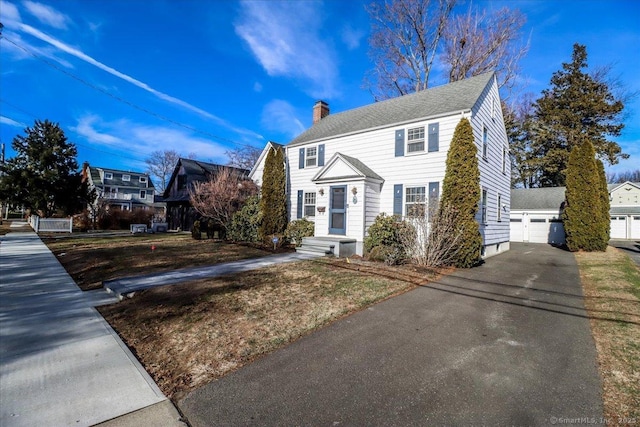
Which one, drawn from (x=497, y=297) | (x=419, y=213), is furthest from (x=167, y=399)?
(x=419, y=213)

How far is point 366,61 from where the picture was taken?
2352 cm

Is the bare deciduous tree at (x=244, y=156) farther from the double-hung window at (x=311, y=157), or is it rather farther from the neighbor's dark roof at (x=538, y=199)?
the neighbor's dark roof at (x=538, y=199)

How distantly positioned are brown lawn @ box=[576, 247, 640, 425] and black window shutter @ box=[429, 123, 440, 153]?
5987 mm

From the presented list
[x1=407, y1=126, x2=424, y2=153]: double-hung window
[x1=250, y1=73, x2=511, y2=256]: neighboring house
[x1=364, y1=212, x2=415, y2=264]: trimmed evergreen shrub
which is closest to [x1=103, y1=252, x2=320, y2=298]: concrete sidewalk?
[x1=364, y1=212, x2=415, y2=264]: trimmed evergreen shrub

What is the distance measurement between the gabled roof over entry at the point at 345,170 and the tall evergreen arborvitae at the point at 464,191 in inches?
120

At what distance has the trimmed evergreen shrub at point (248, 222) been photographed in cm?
1466

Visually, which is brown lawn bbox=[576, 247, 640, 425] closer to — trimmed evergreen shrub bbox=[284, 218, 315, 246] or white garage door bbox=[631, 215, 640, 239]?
trimmed evergreen shrub bbox=[284, 218, 315, 246]

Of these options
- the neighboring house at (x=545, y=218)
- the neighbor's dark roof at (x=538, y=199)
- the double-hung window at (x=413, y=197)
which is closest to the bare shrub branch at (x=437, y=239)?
the double-hung window at (x=413, y=197)

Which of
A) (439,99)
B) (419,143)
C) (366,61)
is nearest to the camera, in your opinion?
(419,143)

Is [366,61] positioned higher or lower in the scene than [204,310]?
higher

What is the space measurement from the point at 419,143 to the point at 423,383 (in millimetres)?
10149

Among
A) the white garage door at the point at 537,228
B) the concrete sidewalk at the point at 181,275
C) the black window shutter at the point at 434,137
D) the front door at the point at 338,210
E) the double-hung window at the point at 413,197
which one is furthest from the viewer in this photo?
the white garage door at the point at 537,228

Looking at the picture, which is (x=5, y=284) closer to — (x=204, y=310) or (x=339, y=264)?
(x=204, y=310)

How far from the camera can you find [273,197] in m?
14.3
